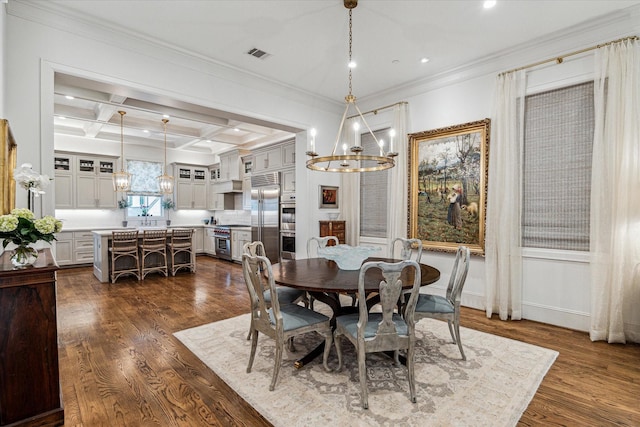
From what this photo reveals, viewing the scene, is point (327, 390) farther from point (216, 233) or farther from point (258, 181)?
point (216, 233)

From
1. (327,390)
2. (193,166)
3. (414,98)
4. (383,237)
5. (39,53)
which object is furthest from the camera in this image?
(193,166)

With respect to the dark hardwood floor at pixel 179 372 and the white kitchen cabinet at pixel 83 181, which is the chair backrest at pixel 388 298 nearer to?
the dark hardwood floor at pixel 179 372

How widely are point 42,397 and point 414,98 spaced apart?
531cm

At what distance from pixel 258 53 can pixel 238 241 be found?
194 inches

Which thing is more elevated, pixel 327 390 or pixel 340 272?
pixel 340 272

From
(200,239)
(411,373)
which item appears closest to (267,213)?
(200,239)

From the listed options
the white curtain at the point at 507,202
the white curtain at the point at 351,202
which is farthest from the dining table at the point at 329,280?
the white curtain at the point at 351,202

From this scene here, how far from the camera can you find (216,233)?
28.2ft

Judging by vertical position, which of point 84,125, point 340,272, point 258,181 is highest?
point 84,125

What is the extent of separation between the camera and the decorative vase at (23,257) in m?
2.01

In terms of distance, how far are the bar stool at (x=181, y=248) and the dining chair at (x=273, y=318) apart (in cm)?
452

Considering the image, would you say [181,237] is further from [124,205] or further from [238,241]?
[124,205]

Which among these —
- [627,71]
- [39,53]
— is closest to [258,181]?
[39,53]

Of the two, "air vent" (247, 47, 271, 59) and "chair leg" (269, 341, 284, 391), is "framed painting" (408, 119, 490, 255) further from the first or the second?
"chair leg" (269, 341, 284, 391)
